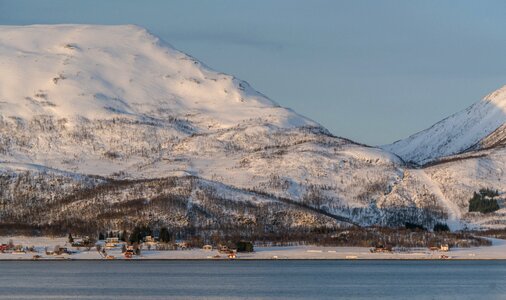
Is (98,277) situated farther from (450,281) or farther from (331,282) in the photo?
(450,281)

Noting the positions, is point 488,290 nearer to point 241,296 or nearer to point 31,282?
point 241,296

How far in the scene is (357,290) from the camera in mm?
172500

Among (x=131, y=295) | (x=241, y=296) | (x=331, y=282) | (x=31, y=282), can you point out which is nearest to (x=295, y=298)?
(x=241, y=296)

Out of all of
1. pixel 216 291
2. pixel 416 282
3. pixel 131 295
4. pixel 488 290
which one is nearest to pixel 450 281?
pixel 416 282

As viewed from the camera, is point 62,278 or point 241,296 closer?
point 241,296

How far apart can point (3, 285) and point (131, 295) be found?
2409cm

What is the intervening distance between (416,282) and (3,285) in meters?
52.6

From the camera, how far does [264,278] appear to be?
641 feet

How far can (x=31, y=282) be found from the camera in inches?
7308

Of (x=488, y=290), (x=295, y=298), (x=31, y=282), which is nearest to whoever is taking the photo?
(x=295, y=298)

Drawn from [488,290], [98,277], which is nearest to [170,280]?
[98,277]

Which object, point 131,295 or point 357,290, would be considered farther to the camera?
point 357,290

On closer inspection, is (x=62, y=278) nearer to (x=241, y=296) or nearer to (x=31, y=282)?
(x=31, y=282)

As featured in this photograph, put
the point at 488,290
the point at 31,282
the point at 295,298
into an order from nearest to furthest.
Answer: the point at 295,298 → the point at 488,290 → the point at 31,282
